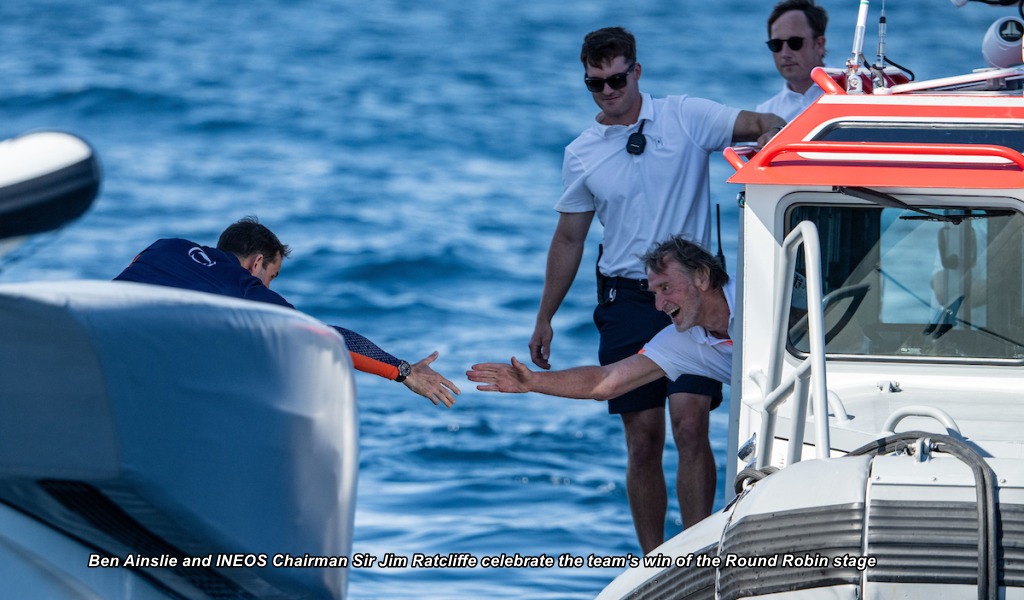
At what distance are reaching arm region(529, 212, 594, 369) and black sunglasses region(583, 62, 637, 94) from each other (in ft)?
1.86

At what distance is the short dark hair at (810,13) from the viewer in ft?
20.2

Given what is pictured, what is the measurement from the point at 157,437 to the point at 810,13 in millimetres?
4595

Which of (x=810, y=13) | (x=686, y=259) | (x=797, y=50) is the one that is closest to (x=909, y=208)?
(x=686, y=259)

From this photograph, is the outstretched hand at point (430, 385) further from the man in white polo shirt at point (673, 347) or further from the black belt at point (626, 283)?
the black belt at point (626, 283)

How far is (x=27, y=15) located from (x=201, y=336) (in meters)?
29.7

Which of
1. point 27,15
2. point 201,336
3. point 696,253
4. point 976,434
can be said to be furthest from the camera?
point 27,15

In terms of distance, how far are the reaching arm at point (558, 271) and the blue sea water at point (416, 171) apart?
1.35 m

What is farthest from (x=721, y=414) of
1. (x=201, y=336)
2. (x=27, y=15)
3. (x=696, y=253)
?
(x=27, y=15)

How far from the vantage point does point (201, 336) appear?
242cm

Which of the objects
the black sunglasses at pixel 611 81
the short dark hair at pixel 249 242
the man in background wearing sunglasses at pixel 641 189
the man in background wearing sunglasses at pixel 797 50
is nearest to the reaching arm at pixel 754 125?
the man in background wearing sunglasses at pixel 641 189

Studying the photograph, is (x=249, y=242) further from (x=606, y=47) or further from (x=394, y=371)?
(x=606, y=47)

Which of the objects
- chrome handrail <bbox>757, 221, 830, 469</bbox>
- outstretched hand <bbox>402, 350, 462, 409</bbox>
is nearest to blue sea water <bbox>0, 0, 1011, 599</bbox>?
chrome handrail <bbox>757, 221, 830, 469</bbox>

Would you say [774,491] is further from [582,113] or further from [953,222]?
[582,113]

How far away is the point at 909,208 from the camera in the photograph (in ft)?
14.5
